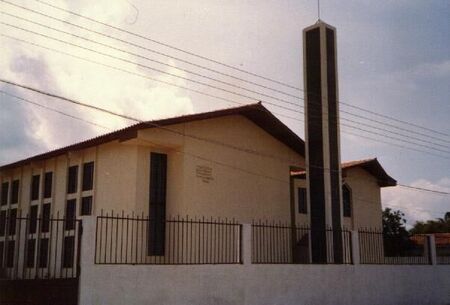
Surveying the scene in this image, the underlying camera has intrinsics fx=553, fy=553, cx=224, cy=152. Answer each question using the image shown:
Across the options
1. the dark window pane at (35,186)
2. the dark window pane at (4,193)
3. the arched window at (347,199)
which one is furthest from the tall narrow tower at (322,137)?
the dark window pane at (4,193)

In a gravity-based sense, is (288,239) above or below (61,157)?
below

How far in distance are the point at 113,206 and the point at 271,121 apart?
6.03m

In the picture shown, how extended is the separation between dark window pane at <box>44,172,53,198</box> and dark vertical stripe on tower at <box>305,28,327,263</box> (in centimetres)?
868

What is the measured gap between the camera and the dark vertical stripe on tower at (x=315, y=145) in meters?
16.4

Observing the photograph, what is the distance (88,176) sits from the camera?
668 inches

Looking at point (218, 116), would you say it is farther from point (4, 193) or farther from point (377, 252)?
point (4, 193)

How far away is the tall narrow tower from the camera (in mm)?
16594

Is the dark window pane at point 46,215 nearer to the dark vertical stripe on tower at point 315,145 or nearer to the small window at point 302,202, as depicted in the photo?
the dark vertical stripe on tower at point 315,145

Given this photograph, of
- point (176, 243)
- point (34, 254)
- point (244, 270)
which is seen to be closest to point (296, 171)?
point (176, 243)

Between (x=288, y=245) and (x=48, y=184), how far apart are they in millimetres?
8419

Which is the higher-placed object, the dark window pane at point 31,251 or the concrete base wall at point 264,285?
the dark window pane at point 31,251

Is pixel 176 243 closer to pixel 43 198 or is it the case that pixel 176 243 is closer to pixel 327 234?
pixel 327 234

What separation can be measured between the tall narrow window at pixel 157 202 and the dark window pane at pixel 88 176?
7.16 ft

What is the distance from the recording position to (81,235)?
34.3 feet
